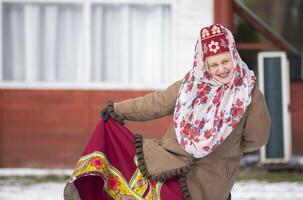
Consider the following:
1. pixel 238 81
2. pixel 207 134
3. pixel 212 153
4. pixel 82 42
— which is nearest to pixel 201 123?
pixel 207 134

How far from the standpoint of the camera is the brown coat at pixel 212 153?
4.25m

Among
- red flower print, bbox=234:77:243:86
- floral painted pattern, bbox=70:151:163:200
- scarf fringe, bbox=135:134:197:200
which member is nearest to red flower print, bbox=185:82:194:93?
red flower print, bbox=234:77:243:86

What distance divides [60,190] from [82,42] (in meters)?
2.37

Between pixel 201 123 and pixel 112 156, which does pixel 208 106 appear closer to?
pixel 201 123

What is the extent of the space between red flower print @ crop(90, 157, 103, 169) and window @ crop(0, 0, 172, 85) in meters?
5.31

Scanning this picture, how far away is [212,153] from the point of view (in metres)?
4.27

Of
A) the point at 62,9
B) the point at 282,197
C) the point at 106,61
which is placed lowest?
the point at 282,197

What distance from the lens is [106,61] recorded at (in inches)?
380

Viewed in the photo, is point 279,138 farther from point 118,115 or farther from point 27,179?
point 118,115

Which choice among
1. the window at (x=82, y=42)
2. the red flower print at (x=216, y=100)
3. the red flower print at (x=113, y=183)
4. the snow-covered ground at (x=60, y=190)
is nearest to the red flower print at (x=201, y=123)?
the red flower print at (x=216, y=100)

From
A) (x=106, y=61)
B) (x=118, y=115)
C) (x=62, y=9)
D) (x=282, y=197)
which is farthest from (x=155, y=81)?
(x=118, y=115)

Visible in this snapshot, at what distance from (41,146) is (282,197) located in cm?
326

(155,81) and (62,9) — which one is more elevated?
(62,9)

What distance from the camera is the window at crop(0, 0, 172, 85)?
9586 mm
